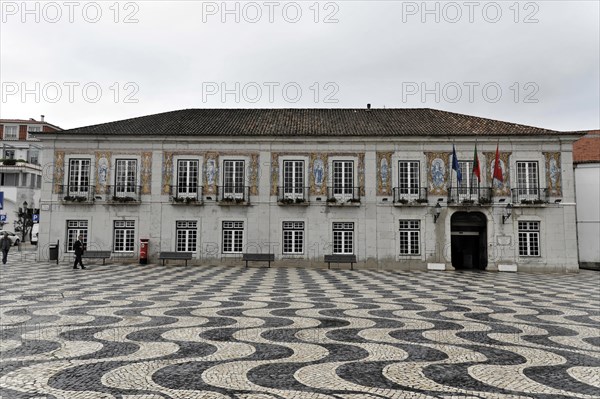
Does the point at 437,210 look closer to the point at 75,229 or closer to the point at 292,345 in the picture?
the point at 75,229

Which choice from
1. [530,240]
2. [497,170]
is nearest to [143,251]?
[497,170]

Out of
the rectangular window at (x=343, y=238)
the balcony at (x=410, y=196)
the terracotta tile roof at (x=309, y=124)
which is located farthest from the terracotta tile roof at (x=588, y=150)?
the rectangular window at (x=343, y=238)

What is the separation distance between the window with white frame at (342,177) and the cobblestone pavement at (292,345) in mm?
11494

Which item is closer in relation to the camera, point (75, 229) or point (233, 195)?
point (233, 195)

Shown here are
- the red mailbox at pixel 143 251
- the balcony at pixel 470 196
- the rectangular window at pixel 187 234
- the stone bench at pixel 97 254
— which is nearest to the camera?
the stone bench at pixel 97 254

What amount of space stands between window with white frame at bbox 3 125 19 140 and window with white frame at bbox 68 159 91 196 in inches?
1579

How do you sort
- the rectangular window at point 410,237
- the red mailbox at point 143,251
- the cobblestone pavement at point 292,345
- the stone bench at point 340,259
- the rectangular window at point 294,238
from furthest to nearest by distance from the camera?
the rectangular window at point 294,238, the rectangular window at point 410,237, the red mailbox at point 143,251, the stone bench at point 340,259, the cobblestone pavement at point 292,345

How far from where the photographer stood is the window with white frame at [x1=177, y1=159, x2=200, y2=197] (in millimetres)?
23328

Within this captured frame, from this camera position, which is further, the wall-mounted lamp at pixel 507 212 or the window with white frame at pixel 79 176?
the window with white frame at pixel 79 176

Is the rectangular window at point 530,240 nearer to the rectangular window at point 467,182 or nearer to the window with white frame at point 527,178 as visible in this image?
the window with white frame at point 527,178

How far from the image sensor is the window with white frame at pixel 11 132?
56531 mm

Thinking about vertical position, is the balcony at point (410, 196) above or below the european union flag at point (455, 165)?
below

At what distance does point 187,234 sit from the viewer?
23203 millimetres

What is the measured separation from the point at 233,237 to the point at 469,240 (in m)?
11.9
